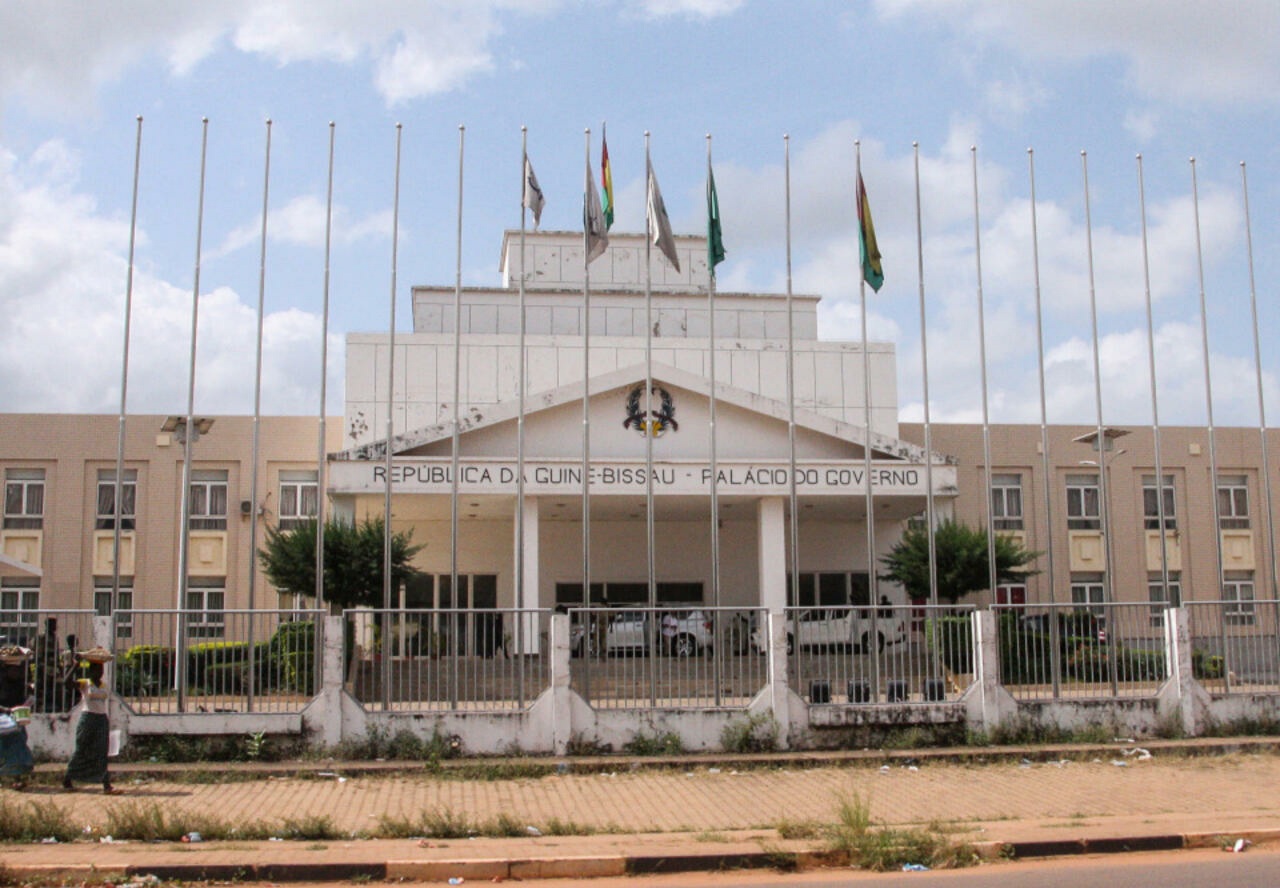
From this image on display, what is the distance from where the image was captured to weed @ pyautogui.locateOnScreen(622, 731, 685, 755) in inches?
588

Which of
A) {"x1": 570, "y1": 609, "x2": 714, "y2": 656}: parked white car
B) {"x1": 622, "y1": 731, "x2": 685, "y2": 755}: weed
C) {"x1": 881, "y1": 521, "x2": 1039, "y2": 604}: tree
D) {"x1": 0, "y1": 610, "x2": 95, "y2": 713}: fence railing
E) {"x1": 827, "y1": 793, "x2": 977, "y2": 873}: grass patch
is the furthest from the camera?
{"x1": 881, "y1": 521, "x2": 1039, "y2": 604}: tree

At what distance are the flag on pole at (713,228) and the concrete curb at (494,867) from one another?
468 inches

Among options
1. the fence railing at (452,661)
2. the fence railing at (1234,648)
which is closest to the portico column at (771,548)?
the fence railing at (1234,648)

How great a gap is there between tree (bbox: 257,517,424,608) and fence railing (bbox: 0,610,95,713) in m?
9.22

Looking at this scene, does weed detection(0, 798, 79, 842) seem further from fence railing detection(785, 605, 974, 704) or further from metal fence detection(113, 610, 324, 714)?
fence railing detection(785, 605, 974, 704)

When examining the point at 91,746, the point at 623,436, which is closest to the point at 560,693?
the point at 91,746

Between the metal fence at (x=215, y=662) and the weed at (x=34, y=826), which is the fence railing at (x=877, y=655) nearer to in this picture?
the metal fence at (x=215, y=662)

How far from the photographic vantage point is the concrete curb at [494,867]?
9.39m

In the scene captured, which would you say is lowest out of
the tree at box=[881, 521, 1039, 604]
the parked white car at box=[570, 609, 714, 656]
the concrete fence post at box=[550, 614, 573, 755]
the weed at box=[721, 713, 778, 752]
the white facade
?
the weed at box=[721, 713, 778, 752]

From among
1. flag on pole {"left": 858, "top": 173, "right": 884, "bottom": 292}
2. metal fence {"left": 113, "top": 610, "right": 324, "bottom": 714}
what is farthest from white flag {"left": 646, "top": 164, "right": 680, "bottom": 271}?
metal fence {"left": 113, "top": 610, "right": 324, "bottom": 714}

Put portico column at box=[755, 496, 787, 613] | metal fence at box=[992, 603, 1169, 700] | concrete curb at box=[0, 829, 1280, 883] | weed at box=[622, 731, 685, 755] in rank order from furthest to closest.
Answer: portico column at box=[755, 496, 787, 613], metal fence at box=[992, 603, 1169, 700], weed at box=[622, 731, 685, 755], concrete curb at box=[0, 829, 1280, 883]

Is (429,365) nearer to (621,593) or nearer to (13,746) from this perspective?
(621,593)

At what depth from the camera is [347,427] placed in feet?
106

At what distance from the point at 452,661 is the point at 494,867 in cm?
556
